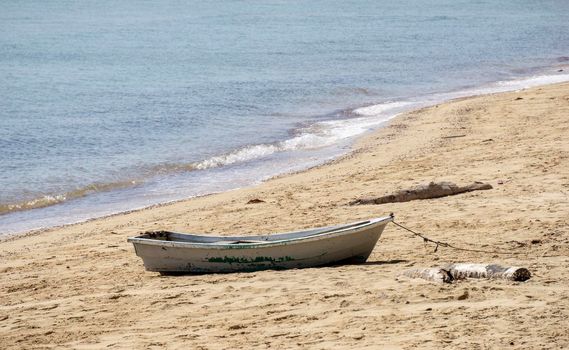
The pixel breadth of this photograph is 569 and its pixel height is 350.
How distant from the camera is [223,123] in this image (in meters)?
25.9

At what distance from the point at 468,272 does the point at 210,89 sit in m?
24.2

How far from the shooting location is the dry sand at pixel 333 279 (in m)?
7.90

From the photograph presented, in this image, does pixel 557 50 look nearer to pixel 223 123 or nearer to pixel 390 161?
pixel 223 123

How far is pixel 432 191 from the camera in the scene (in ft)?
43.2

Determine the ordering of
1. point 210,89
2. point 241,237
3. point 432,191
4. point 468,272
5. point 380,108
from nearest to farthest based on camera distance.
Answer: point 468,272 < point 241,237 < point 432,191 < point 380,108 < point 210,89

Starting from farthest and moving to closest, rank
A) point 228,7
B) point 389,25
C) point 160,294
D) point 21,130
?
point 228,7 < point 389,25 < point 21,130 < point 160,294

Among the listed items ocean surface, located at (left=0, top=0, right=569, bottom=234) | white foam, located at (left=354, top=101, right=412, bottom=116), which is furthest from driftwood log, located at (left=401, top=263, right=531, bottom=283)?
white foam, located at (left=354, top=101, right=412, bottom=116)

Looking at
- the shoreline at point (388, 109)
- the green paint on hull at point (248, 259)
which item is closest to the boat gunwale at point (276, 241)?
the green paint on hull at point (248, 259)

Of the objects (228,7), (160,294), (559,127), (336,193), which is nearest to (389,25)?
(228,7)

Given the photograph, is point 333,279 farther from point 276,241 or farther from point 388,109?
point 388,109

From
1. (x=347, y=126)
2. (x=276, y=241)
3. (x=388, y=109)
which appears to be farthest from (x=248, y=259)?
(x=388, y=109)

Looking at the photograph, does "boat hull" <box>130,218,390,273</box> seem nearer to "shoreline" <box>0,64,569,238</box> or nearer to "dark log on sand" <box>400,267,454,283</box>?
"dark log on sand" <box>400,267,454,283</box>

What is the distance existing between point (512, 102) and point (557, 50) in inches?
842

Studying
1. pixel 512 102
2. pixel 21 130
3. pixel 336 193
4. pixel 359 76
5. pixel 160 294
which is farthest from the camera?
pixel 359 76
